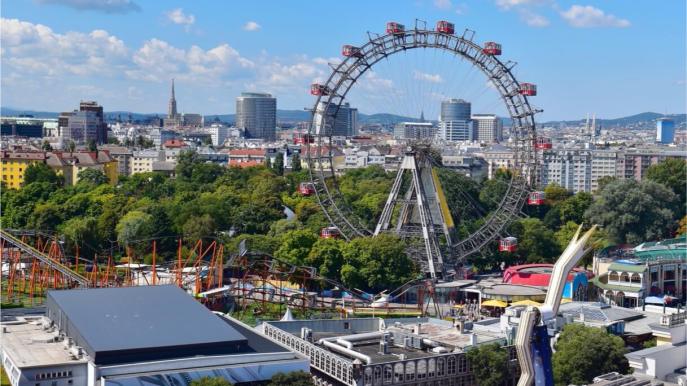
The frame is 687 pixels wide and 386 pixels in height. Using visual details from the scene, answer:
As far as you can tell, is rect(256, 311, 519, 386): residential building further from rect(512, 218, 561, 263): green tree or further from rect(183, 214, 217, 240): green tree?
rect(183, 214, 217, 240): green tree

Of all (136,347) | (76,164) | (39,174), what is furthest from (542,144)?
(76,164)

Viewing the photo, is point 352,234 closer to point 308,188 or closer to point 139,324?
point 308,188

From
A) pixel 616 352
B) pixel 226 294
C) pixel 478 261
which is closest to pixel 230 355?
pixel 616 352

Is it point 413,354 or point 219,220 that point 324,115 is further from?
point 413,354

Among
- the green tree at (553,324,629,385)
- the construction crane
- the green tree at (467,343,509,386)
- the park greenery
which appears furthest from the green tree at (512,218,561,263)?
the construction crane

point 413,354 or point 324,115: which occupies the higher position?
point 324,115

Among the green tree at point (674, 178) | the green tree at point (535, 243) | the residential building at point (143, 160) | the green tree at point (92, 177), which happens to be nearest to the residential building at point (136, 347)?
the green tree at point (535, 243)
